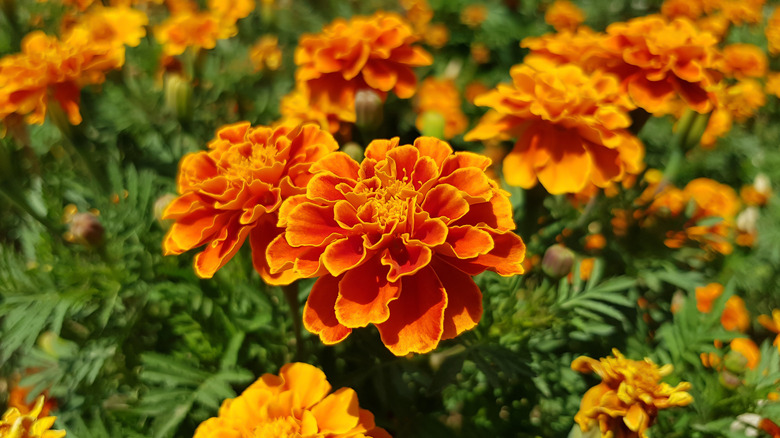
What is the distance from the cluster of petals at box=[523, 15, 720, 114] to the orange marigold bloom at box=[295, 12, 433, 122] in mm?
325

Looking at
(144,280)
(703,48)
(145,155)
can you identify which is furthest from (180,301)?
(703,48)

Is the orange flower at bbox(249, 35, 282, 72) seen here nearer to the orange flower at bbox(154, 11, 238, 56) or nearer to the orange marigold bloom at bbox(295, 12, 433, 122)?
the orange flower at bbox(154, 11, 238, 56)

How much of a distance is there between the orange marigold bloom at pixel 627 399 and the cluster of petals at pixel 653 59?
1.73 feet

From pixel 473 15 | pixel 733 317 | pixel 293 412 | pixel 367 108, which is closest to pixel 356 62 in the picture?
pixel 367 108

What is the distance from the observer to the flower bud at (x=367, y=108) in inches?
42.4

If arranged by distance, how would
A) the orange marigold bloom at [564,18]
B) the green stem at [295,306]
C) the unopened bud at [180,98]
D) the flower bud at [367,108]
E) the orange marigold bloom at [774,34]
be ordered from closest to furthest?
the green stem at [295,306] < the flower bud at [367,108] < the unopened bud at [180,98] < the orange marigold bloom at [774,34] < the orange marigold bloom at [564,18]

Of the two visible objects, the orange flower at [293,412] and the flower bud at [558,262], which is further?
the flower bud at [558,262]

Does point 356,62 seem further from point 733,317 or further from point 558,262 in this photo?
point 733,317

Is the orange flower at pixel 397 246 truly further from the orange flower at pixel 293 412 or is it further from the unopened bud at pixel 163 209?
the unopened bud at pixel 163 209

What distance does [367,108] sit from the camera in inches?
42.4

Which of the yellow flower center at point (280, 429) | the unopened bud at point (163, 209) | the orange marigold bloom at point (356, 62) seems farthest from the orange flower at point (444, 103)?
the yellow flower center at point (280, 429)

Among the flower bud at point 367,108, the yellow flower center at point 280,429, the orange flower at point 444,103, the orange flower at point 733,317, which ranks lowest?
the orange flower at point 733,317

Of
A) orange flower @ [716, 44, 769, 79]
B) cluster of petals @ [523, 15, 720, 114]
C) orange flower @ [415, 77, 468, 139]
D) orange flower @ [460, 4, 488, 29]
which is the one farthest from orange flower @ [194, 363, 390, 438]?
orange flower @ [460, 4, 488, 29]

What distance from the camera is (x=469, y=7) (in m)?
3.01
